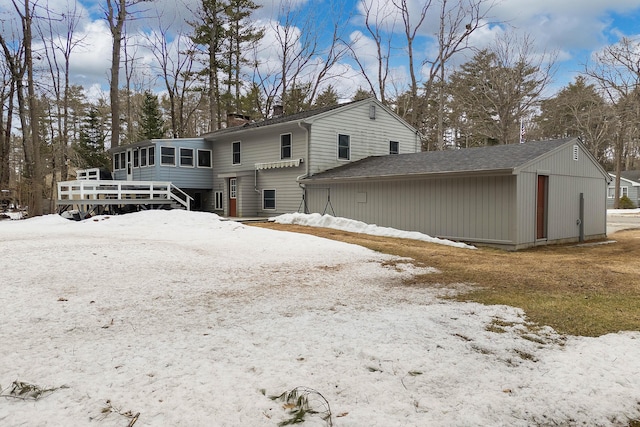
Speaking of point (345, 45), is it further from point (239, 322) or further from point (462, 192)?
point (239, 322)

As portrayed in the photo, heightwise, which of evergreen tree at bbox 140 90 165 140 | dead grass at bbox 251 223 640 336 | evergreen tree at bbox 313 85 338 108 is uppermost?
evergreen tree at bbox 313 85 338 108

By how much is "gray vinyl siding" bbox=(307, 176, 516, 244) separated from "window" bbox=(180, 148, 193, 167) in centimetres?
920

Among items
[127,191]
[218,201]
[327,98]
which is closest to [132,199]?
[127,191]

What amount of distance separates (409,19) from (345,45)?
4732 mm

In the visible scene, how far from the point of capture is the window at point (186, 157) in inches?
858

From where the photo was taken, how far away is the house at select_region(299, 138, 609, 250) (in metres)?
12.1

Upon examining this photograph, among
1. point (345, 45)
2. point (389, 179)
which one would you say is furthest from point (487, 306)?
point (345, 45)

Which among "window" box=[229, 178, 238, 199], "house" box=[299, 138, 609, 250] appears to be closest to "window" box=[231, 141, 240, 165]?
"window" box=[229, 178, 238, 199]

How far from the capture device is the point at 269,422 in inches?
90.5

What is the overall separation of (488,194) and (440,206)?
1.62 meters

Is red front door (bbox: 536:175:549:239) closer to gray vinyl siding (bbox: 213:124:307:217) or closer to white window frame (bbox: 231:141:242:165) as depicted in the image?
gray vinyl siding (bbox: 213:124:307:217)

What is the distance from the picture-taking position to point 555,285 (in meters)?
6.27

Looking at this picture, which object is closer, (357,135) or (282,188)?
(282,188)

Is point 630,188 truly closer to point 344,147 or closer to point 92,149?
point 344,147
